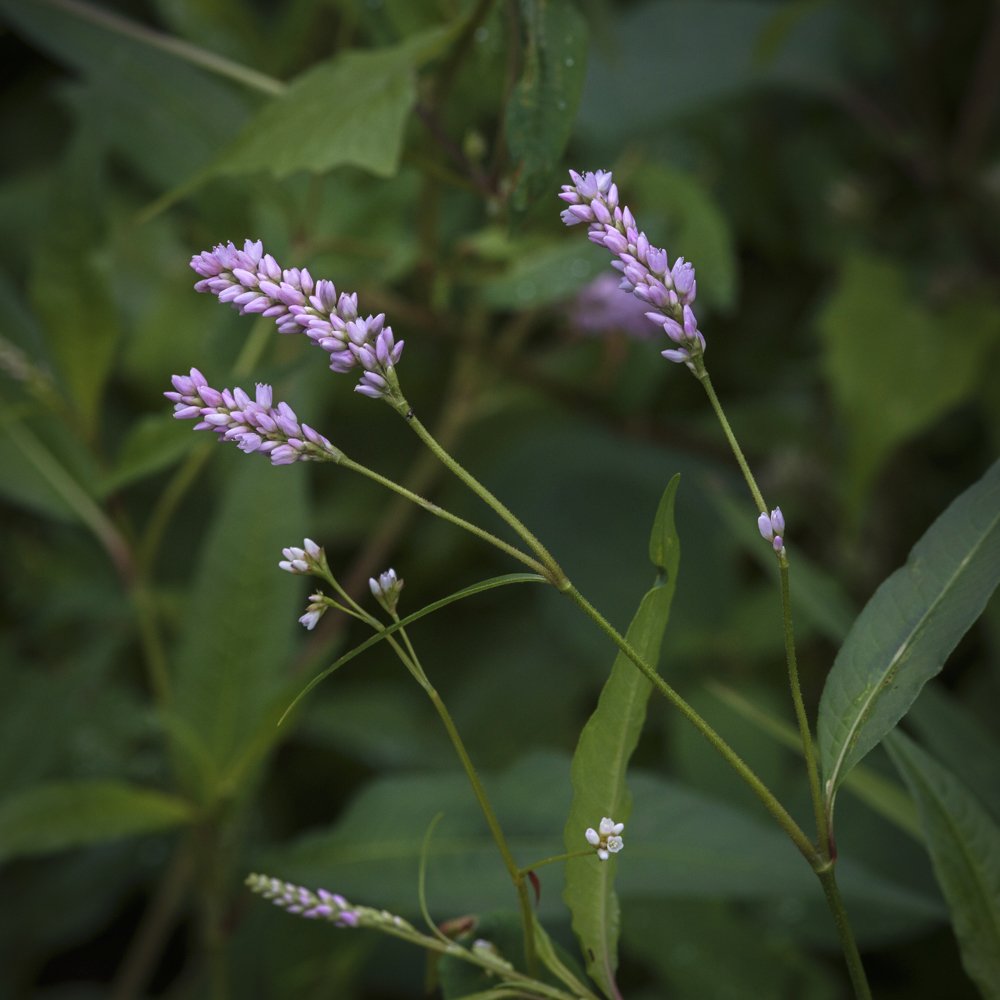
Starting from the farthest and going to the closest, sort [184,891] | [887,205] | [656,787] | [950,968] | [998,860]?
[887,205] → [184,891] → [950,968] → [656,787] → [998,860]

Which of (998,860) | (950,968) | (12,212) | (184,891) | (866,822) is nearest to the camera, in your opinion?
(998,860)

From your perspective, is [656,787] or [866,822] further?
[866,822]

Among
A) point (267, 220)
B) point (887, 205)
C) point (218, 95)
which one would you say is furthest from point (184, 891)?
point (887, 205)

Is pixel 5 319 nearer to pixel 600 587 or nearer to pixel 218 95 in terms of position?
pixel 218 95

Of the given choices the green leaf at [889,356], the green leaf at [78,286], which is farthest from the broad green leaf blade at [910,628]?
the green leaf at [78,286]

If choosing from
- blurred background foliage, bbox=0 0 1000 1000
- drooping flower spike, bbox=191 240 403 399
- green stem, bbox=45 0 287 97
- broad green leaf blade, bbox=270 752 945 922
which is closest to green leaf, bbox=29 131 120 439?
blurred background foliage, bbox=0 0 1000 1000

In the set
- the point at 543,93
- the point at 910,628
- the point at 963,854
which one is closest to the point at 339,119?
the point at 543,93

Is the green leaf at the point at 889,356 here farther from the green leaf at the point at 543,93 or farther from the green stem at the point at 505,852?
the green stem at the point at 505,852

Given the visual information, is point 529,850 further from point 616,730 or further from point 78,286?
point 78,286
